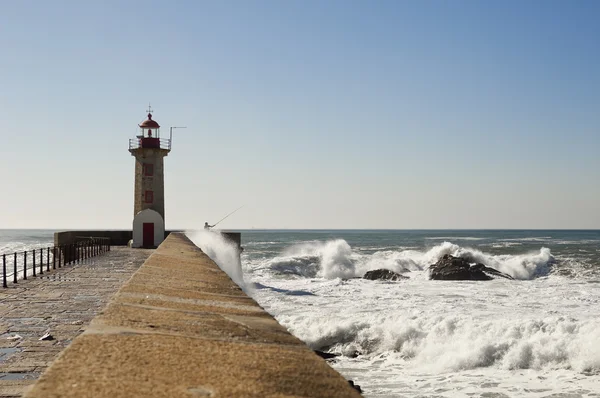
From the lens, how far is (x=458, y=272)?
30.0m

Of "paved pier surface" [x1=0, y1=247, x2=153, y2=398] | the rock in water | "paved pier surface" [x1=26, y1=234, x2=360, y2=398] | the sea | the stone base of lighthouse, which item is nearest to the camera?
"paved pier surface" [x1=26, y1=234, x2=360, y2=398]

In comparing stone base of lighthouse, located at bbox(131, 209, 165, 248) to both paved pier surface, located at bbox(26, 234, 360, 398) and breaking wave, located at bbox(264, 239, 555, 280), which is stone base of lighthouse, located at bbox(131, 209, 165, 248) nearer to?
breaking wave, located at bbox(264, 239, 555, 280)

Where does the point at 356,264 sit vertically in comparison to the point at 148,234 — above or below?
below

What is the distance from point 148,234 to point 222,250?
3211 mm

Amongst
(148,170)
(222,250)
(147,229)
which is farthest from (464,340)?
(148,170)

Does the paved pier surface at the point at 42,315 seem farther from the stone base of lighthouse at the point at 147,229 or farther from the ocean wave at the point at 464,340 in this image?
the stone base of lighthouse at the point at 147,229

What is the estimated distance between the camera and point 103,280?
36.4 feet

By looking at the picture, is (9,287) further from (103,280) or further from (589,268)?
(589,268)

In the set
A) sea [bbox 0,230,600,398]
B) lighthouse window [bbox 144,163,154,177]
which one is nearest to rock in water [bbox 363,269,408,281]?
sea [bbox 0,230,600,398]

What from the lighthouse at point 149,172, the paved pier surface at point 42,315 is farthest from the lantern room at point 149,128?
the paved pier surface at point 42,315

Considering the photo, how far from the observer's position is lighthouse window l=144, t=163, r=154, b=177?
26.4m

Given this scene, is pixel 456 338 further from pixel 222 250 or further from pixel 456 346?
pixel 222 250

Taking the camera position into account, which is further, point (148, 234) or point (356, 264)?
point (356, 264)

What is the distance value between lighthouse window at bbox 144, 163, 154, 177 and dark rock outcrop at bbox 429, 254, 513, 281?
14144 mm
